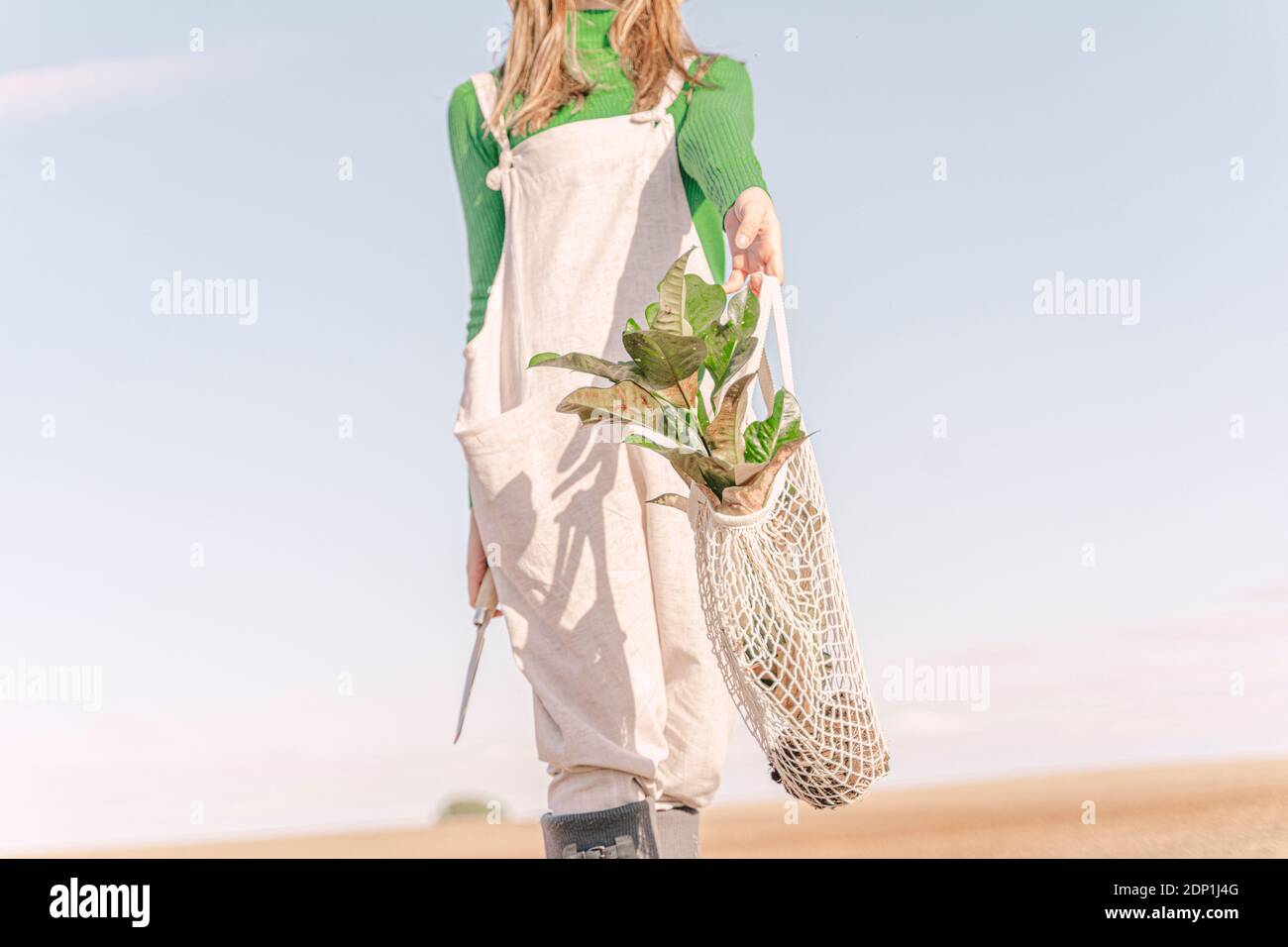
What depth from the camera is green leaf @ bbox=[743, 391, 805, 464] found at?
4.46ft

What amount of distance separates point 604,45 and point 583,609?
718 millimetres

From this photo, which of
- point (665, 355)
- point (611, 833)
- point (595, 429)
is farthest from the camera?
point (595, 429)

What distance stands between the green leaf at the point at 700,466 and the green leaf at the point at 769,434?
0.05 m

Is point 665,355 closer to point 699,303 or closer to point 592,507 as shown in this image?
point 699,303

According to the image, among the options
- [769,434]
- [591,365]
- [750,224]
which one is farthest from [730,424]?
[750,224]

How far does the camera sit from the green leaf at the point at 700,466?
4.33 ft

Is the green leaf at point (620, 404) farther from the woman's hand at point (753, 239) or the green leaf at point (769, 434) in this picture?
the woman's hand at point (753, 239)

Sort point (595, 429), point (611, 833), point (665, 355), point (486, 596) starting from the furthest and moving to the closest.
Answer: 1. point (486, 596)
2. point (595, 429)
3. point (611, 833)
4. point (665, 355)

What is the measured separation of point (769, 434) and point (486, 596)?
1.56 ft

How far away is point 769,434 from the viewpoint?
1.37 metres
